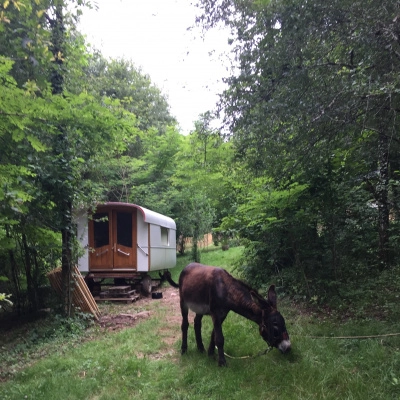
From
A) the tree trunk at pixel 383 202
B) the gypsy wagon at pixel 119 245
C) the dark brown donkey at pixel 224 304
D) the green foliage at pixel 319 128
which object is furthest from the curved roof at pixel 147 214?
the tree trunk at pixel 383 202

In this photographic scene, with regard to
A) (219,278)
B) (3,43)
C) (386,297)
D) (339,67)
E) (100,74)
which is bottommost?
(386,297)

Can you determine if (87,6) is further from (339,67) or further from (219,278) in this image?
(219,278)

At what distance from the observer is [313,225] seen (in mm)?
7559

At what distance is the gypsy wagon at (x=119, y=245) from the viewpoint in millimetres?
11070

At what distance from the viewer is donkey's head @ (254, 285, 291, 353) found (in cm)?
424

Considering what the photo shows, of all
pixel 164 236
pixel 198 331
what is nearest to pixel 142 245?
pixel 164 236

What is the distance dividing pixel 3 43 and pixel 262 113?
5.31 m

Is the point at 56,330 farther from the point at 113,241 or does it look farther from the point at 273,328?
the point at 273,328

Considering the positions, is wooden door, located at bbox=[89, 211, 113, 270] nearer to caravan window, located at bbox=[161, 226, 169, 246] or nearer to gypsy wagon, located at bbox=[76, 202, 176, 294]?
gypsy wagon, located at bbox=[76, 202, 176, 294]

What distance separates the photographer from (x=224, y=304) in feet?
15.3

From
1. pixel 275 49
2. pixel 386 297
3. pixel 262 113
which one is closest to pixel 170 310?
pixel 386 297

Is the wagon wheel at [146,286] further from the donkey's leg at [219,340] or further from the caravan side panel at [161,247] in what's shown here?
the donkey's leg at [219,340]

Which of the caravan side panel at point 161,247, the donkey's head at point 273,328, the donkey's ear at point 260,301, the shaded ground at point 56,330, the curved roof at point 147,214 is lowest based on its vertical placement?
the shaded ground at point 56,330

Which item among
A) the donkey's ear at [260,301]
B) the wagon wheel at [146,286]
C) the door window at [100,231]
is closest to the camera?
the donkey's ear at [260,301]
